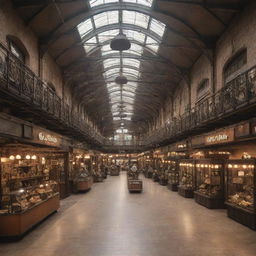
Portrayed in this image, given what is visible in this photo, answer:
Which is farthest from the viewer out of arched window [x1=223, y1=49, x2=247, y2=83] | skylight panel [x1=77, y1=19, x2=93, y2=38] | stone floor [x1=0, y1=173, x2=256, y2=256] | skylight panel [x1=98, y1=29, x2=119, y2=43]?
skylight panel [x1=98, y1=29, x2=119, y2=43]

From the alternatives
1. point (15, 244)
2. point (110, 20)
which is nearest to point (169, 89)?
point (110, 20)

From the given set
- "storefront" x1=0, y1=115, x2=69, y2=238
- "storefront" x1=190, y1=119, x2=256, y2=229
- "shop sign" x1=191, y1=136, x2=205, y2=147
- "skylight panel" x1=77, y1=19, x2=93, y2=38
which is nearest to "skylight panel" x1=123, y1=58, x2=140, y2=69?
"skylight panel" x1=77, y1=19, x2=93, y2=38

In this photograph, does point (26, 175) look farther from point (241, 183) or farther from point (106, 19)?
point (106, 19)

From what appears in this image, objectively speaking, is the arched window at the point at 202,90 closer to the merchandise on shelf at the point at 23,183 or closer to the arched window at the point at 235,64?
the arched window at the point at 235,64

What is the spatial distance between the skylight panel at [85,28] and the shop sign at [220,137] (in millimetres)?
10190

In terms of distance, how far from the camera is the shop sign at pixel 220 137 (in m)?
10.8

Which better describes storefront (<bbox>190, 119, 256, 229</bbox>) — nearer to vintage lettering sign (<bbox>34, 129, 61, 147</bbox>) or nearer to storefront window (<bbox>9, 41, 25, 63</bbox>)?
vintage lettering sign (<bbox>34, 129, 61, 147</bbox>)

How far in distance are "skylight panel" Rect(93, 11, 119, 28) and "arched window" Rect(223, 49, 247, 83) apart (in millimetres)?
7984

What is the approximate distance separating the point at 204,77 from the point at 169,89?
368 inches

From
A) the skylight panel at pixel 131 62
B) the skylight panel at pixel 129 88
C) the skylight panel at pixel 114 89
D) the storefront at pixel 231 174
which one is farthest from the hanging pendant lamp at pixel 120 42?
the skylight panel at pixel 114 89

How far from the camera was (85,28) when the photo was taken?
18031 millimetres

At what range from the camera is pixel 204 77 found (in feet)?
58.3

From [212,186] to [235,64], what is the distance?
626cm

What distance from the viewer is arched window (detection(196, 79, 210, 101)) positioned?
58.3 feet
